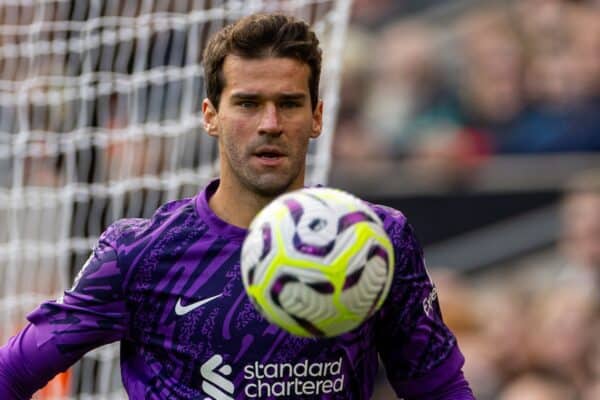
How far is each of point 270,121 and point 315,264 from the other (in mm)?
665

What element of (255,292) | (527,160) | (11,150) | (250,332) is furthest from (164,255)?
(527,160)

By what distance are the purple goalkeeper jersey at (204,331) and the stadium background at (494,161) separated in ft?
13.8

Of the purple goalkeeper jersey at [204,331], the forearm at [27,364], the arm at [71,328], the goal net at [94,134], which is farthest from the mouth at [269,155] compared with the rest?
the goal net at [94,134]

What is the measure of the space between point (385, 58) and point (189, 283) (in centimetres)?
731

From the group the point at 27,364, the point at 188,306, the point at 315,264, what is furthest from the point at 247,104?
the point at 27,364

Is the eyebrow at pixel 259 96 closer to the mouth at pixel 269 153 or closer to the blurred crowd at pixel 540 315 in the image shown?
the mouth at pixel 269 153

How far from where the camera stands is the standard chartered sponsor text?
3928mm

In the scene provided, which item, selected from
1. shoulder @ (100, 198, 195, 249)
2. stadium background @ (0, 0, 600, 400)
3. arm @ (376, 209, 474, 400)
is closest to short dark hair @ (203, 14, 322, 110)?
shoulder @ (100, 198, 195, 249)

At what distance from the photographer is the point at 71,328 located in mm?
4062

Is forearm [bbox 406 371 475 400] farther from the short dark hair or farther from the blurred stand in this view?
the blurred stand

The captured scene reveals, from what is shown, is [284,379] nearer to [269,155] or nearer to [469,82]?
[269,155]

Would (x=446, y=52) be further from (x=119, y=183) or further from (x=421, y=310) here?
(x=421, y=310)

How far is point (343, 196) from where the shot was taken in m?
3.53

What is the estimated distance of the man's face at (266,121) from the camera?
3936 millimetres
